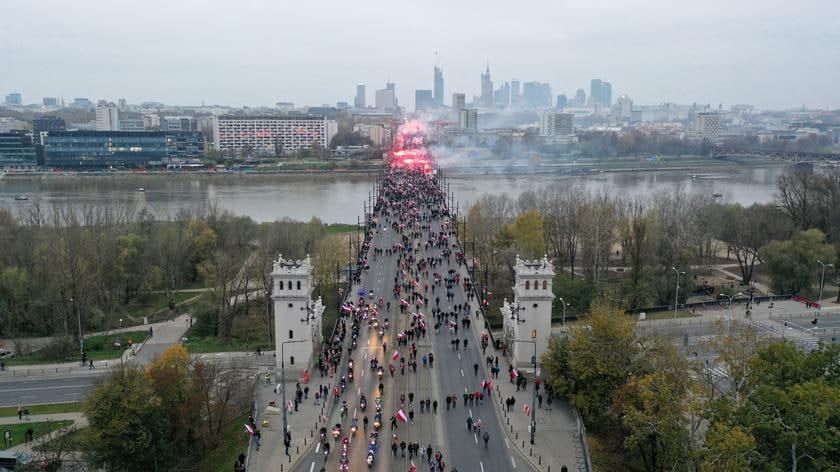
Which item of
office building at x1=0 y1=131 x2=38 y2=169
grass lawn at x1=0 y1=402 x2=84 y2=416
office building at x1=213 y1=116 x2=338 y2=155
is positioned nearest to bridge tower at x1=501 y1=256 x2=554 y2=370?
grass lawn at x1=0 y1=402 x2=84 y2=416

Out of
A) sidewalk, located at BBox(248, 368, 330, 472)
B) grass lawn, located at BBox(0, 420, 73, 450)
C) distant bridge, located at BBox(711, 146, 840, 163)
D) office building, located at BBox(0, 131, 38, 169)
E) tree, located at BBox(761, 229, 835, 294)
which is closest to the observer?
sidewalk, located at BBox(248, 368, 330, 472)

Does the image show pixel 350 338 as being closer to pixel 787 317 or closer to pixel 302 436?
pixel 302 436

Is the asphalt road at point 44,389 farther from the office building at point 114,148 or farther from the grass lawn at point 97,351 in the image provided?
the office building at point 114,148

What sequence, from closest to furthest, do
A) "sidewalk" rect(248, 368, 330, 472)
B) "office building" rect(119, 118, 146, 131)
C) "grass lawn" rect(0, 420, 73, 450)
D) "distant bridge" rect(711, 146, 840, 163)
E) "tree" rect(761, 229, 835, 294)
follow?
"sidewalk" rect(248, 368, 330, 472), "grass lawn" rect(0, 420, 73, 450), "tree" rect(761, 229, 835, 294), "distant bridge" rect(711, 146, 840, 163), "office building" rect(119, 118, 146, 131)

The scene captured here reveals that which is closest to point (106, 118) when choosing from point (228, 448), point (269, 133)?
point (269, 133)

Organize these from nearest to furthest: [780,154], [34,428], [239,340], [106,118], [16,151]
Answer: [34,428] < [239,340] < [16,151] < [780,154] < [106,118]

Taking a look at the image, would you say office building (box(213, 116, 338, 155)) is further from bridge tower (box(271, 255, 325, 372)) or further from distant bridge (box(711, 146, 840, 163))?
bridge tower (box(271, 255, 325, 372))

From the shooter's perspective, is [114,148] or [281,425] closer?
[281,425]

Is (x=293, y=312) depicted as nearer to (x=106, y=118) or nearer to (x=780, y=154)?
(x=780, y=154)
